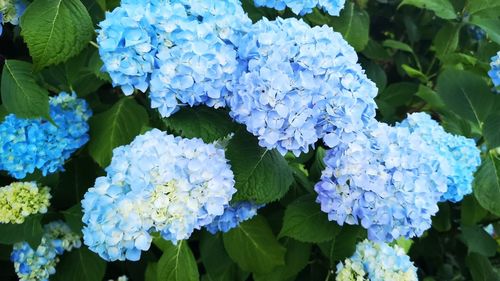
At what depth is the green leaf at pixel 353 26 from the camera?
1.78 meters

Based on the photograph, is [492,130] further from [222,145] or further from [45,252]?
[45,252]

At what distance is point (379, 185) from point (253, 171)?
30 cm

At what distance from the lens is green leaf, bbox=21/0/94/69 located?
1224 mm

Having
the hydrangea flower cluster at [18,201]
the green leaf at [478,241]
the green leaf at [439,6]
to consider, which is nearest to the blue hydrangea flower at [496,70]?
the green leaf at [439,6]

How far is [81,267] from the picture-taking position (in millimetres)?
1676

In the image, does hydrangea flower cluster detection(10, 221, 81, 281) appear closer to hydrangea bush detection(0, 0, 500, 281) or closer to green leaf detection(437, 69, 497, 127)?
hydrangea bush detection(0, 0, 500, 281)

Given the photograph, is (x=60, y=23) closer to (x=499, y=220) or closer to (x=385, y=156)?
(x=385, y=156)

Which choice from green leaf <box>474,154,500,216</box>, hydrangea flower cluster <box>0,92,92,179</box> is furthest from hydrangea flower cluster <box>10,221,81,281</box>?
green leaf <box>474,154,500,216</box>

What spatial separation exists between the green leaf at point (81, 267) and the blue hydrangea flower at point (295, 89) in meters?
0.89

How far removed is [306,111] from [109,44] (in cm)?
43

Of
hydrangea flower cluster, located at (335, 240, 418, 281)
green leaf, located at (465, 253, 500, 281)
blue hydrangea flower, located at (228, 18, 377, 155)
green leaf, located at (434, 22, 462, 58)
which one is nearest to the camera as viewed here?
blue hydrangea flower, located at (228, 18, 377, 155)

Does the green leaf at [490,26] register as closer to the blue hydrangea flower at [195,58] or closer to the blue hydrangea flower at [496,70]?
the blue hydrangea flower at [496,70]

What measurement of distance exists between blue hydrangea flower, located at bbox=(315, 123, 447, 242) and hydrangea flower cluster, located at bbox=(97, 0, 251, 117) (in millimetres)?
336

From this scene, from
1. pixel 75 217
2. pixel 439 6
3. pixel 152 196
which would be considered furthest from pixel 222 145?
pixel 439 6
